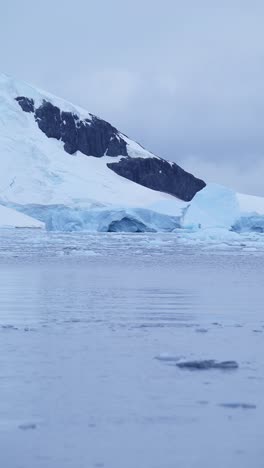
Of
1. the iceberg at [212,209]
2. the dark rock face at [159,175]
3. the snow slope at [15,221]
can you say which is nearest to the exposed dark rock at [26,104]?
the dark rock face at [159,175]

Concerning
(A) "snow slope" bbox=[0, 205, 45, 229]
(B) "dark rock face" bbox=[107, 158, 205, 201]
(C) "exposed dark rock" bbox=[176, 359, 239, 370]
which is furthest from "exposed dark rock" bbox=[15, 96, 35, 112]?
(C) "exposed dark rock" bbox=[176, 359, 239, 370]

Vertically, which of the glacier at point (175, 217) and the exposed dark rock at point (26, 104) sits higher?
the exposed dark rock at point (26, 104)

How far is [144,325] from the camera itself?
4.80 metres

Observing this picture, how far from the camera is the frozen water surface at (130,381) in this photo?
7.55 feet

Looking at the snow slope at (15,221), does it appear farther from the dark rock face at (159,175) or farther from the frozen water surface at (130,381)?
the frozen water surface at (130,381)

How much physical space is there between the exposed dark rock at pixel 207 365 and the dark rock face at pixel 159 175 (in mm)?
65067

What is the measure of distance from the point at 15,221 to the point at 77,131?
31987 mm

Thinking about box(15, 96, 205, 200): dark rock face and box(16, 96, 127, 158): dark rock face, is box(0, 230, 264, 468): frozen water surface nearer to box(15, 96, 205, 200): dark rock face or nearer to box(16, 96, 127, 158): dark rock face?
box(15, 96, 205, 200): dark rock face

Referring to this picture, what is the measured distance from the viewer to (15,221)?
3875cm

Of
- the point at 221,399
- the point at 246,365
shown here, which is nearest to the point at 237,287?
the point at 246,365

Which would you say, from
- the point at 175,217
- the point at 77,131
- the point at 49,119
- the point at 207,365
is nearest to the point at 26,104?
the point at 49,119

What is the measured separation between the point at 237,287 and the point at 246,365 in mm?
4416

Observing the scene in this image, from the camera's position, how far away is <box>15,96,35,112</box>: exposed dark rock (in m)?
61.0

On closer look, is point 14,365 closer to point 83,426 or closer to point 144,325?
point 83,426
